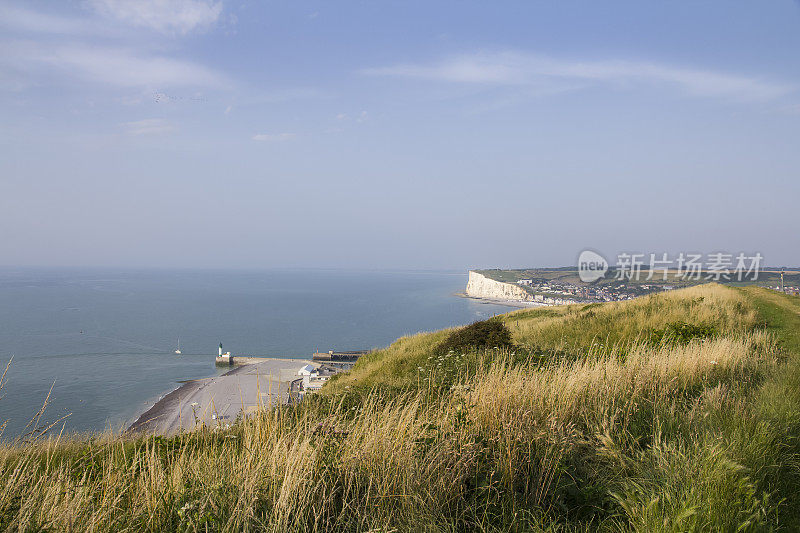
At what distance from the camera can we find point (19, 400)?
114 feet

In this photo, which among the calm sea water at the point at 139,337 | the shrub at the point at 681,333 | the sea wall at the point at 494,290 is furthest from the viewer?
the sea wall at the point at 494,290

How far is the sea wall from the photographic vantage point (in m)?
109

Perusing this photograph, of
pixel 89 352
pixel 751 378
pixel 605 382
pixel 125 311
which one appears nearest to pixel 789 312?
pixel 751 378

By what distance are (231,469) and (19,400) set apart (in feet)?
140

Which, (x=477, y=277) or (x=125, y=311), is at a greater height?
(x=477, y=277)

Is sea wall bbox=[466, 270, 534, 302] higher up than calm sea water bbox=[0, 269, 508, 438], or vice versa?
sea wall bbox=[466, 270, 534, 302]

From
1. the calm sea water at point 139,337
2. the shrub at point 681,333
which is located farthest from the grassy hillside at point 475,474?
the calm sea water at point 139,337

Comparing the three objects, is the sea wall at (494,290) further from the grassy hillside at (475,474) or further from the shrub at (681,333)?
the grassy hillside at (475,474)

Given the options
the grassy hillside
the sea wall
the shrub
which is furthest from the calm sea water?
the shrub

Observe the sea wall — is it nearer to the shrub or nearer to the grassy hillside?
the shrub

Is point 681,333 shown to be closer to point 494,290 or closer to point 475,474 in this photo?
point 475,474

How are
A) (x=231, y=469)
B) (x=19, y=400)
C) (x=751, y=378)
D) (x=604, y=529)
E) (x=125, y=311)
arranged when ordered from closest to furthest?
(x=604, y=529) < (x=231, y=469) < (x=751, y=378) < (x=19, y=400) < (x=125, y=311)

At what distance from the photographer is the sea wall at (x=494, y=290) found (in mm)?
108825

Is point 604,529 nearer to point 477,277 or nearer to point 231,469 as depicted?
point 231,469
